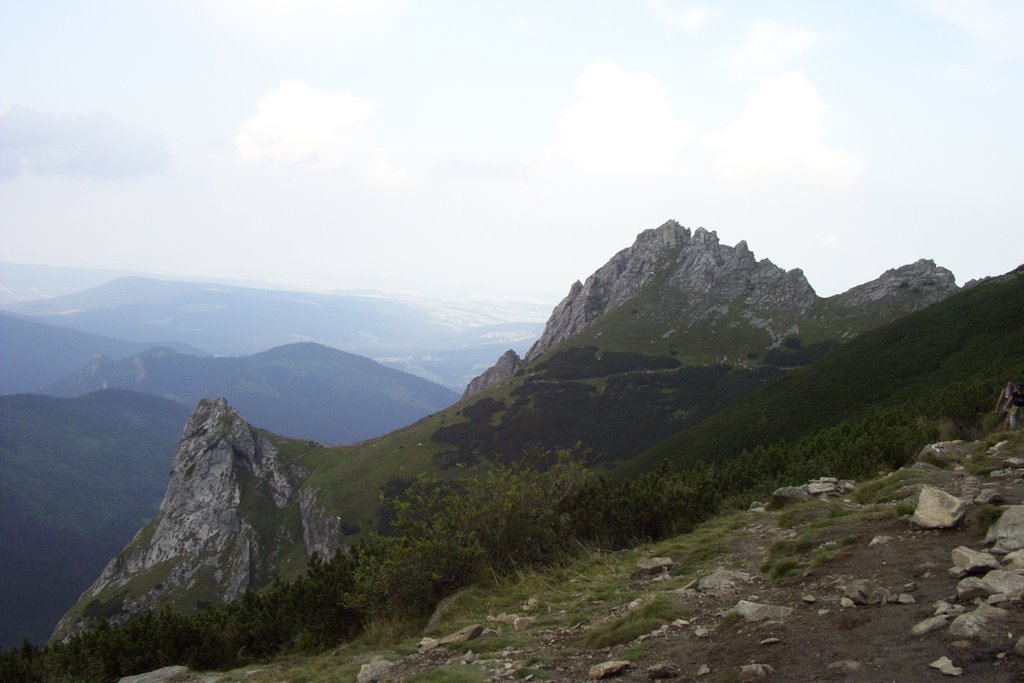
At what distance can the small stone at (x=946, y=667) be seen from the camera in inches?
234

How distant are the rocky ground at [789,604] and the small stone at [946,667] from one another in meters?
0.02

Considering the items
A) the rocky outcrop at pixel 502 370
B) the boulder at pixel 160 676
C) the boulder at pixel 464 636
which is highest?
the boulder at pixel 464 636

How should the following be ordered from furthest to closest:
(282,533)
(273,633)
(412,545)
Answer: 1. (282,533)
2. (273,633)
3. (412,545)

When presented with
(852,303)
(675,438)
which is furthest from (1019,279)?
(852,303)

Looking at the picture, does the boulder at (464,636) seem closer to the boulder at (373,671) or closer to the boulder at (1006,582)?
the boulder at (373,671)

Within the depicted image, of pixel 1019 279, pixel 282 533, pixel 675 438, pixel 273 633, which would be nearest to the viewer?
pixel 273 633

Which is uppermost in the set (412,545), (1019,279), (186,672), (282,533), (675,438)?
(1019,279)

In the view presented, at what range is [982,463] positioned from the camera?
1452 centimetres

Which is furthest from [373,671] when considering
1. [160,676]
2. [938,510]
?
[938,510]

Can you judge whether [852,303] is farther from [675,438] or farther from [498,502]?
[498,502]

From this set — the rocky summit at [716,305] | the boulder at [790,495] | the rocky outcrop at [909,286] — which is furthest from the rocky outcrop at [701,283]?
the boulder at [790,495]

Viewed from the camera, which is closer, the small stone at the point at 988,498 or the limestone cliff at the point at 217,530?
the small stone at the point at 988,498

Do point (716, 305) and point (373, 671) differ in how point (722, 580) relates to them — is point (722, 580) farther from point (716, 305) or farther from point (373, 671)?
point (716, 305)

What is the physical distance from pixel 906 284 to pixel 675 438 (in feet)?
287
